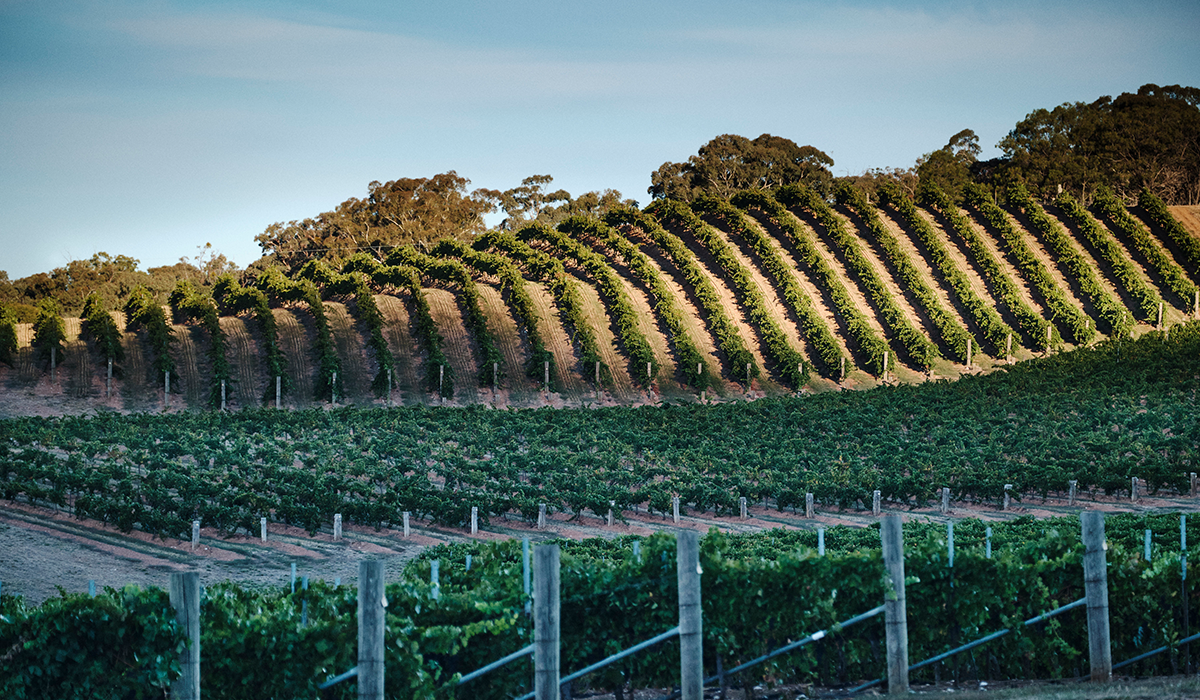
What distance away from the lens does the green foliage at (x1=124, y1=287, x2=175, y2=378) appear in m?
42.8

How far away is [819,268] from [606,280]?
37.9 ft

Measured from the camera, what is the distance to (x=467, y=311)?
51875 millimetres

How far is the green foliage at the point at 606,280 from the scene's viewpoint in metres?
45.9

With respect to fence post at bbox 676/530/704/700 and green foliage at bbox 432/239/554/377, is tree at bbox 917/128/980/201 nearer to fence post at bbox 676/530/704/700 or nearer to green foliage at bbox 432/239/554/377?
green foliage at bbox 432/239/554/377

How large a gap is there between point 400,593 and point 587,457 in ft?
66.2

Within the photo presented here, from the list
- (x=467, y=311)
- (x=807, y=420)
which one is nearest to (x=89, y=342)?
(x=467, y=311)

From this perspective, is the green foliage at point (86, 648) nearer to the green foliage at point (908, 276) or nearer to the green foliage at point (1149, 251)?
the green foliage at point (908, 276)

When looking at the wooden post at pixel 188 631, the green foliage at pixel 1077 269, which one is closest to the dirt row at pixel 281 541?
the wooden post at pixel 188 631

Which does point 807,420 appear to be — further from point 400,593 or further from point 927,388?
point 400,593

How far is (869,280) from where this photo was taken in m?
53.0

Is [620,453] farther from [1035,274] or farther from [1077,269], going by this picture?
[1077,269]

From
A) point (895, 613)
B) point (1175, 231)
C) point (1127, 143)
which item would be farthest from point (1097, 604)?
point (1127, 143)

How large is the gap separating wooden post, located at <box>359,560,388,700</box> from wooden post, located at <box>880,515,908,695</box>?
15.9 feet

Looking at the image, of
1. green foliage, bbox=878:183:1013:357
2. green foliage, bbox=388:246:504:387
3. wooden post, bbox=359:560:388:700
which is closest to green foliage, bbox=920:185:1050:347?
green foliage, bbox=878:183:1013:357
